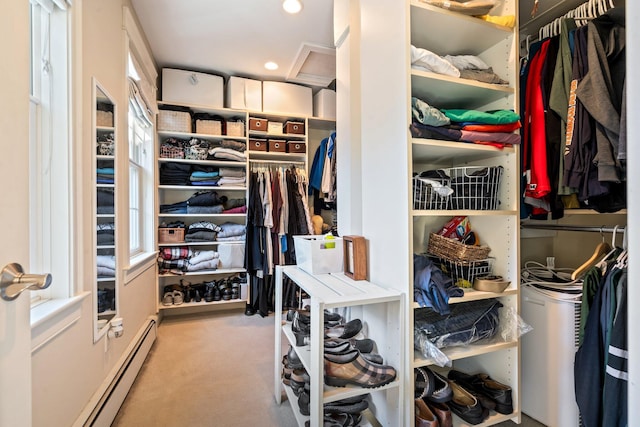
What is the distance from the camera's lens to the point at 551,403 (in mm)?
1409

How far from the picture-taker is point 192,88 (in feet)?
9.85

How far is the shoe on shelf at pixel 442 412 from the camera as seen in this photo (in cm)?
125

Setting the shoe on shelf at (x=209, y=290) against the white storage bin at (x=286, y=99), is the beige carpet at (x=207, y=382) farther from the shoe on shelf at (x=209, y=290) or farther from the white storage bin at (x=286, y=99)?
the white storage bin at (x=286, y=99)

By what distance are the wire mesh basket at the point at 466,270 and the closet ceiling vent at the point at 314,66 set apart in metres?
2.15

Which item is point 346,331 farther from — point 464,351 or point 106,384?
point 106,384

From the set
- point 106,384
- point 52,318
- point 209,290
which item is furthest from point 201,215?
point 52,318

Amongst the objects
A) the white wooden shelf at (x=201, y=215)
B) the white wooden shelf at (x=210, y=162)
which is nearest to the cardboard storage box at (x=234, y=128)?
the white wooden shelf at (x=210, y=162)

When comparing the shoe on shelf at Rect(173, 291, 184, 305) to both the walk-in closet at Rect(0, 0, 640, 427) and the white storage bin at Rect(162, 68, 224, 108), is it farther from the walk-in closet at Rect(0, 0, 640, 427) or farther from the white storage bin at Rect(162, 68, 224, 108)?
the white storage bin at Rect(162, 68, 224, 108)

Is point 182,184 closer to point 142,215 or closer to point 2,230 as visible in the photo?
point 142,215

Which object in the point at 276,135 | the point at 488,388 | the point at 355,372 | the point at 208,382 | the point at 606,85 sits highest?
the point at 276,135

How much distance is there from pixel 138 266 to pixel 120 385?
0.80 m

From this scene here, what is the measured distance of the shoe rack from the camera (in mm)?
1085

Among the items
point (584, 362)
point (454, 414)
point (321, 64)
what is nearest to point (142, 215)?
point (321, 64)

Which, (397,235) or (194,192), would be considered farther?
(194,192)
